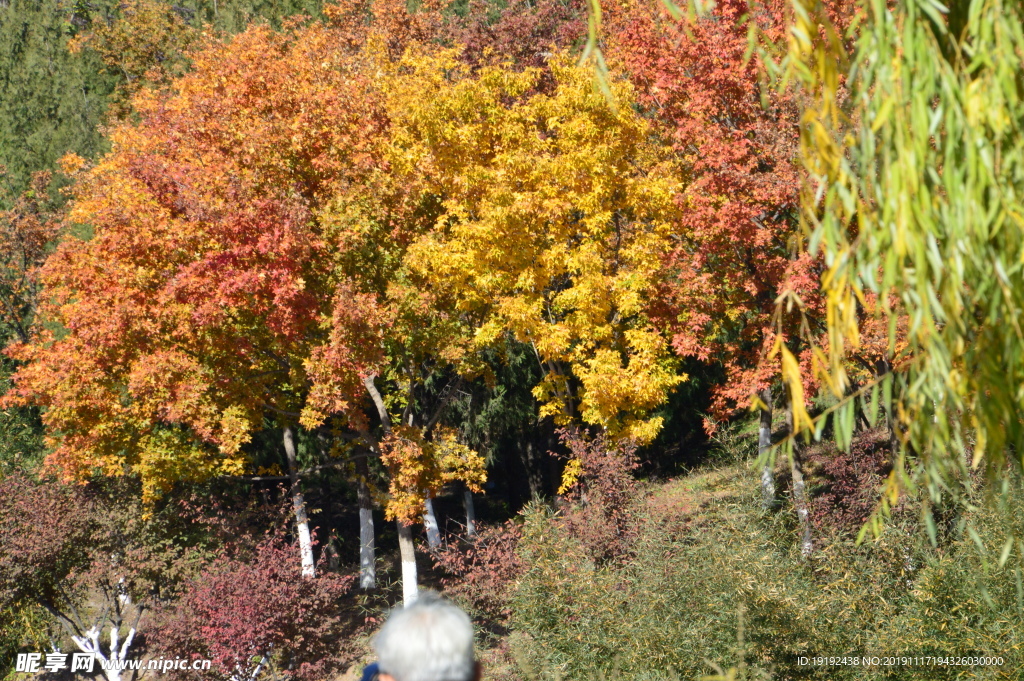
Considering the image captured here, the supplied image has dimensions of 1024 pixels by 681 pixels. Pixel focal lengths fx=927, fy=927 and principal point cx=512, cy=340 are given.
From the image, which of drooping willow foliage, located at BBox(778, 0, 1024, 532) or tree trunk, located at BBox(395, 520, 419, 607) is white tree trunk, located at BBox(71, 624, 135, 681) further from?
drooping willow foliage, located at BBox(778, 0, 1024, 532)

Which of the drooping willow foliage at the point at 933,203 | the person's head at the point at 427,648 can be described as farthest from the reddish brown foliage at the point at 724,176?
the person's head at the point at 427,648

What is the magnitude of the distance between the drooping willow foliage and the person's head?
6.65 feet

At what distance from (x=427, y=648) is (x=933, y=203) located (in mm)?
2722

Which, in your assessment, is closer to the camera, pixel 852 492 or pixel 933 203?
pixel 933 203

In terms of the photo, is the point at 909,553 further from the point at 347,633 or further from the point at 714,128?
the point at 347,633

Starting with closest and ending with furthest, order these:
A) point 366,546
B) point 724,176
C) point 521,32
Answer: point 724,176
point 366,546
point 521,32

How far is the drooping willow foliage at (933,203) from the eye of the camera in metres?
3.70

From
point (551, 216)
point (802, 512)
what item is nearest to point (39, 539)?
point (551, 216)

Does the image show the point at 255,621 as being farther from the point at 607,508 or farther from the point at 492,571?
the point at 607,508

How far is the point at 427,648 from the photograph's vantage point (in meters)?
2.44

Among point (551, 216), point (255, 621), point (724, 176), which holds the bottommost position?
point (255, 621)

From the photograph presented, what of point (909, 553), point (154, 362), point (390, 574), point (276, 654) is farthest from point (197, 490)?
point (909, 553)

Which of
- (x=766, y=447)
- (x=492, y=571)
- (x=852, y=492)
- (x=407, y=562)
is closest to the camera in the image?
(x=492, y=571)

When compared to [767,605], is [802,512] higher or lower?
lower
